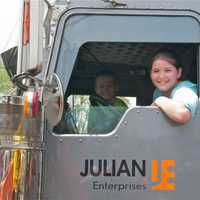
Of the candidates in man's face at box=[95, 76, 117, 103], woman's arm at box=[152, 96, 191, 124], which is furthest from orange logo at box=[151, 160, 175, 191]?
man's face at box=[95, 76, 117, 103]

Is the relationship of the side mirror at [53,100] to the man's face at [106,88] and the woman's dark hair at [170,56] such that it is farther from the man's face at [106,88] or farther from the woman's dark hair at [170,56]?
the woman's dark hair at [170,56]

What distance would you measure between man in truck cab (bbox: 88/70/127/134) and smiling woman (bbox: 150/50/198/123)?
0.25 m

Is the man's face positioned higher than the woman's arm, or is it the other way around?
Result: the man's face

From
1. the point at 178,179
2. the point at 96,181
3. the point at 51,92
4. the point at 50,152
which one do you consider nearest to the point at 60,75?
the point at 51,92

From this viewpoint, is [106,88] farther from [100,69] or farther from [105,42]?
[105,42]

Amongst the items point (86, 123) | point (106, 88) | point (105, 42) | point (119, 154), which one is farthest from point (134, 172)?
point (105, 42)

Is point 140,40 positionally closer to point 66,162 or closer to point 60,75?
point 60,75

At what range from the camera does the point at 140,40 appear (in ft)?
10.3

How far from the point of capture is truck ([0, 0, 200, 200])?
295 cm

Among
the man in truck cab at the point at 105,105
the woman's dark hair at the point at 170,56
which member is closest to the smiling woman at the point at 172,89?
the woman's dark hair at the point at 170,56

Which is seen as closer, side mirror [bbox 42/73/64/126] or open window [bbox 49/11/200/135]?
side mirror [bbox 42/73/64/126]

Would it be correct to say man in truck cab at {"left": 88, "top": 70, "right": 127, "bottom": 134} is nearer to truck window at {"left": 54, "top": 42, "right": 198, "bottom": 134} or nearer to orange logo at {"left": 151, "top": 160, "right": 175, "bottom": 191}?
truck window at {"left": 54, "top": 42, "right": 198, "bottom": 134}

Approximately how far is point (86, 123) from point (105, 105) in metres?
0.21

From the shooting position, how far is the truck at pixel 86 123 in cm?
295
